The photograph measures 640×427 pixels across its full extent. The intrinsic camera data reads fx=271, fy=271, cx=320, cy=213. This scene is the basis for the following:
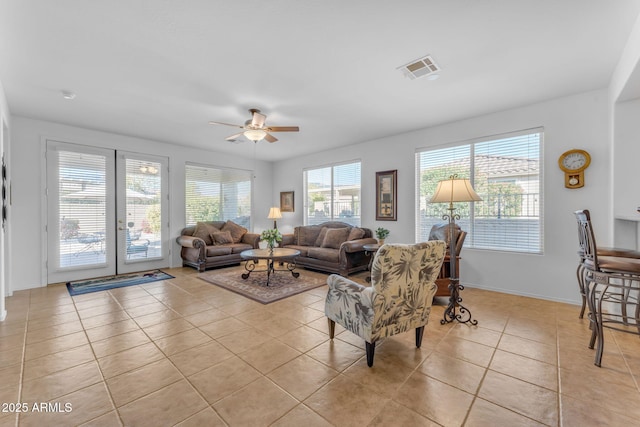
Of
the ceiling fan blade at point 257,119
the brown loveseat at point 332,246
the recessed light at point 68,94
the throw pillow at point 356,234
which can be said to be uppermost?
the recessed light at point 68,94

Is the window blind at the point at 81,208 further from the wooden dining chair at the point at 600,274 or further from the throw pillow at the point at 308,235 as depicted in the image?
the wooden dining chair at the point at 600,274

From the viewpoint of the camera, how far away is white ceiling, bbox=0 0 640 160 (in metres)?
2.02

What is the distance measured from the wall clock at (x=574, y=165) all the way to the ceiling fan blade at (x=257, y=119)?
4.01m

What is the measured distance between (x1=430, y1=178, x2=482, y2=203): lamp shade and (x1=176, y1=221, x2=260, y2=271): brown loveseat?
14.2 ft

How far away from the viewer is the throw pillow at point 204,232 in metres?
5.89

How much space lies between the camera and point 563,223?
3568mm

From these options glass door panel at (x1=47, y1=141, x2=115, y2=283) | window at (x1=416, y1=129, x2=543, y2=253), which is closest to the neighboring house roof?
window at (x1=416, y1=129, x2=543, y2=253)

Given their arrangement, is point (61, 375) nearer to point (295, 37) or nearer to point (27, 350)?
point (27, 350)

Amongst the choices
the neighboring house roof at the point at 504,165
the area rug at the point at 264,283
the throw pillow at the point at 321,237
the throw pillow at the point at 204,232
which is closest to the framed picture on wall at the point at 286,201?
the throw pillow at the point at 321,237

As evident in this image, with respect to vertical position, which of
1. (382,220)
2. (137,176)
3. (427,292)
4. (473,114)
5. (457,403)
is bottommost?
(457,403)

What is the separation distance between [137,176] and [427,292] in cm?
564

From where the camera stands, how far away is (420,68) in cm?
280

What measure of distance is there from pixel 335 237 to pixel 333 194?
1247 mm

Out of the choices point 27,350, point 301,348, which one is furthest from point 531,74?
point 27,350
